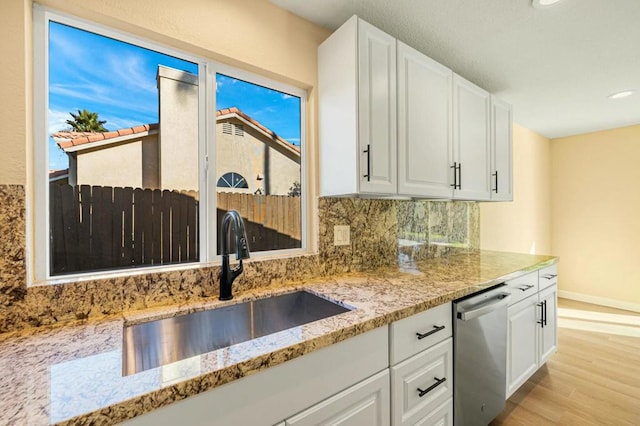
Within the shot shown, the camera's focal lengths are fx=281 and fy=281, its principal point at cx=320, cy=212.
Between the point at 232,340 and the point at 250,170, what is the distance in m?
0.85

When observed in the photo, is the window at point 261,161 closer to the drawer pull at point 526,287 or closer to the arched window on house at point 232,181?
the arched window on house at point 232,181

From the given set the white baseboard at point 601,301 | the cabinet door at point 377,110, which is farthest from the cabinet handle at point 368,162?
the white baseboard at point 601,301

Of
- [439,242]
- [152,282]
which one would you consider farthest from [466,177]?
[152,282]

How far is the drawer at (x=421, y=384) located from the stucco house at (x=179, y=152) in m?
1.07

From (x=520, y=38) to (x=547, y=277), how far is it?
172cm

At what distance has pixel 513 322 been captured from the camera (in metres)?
1.78

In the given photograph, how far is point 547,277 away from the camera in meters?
2.17

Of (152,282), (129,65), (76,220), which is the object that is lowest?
(152,282)

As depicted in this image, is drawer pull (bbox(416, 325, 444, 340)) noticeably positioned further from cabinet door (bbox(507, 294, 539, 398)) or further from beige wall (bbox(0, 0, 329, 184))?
beige wall (bbox(0, 0, 329, 184))

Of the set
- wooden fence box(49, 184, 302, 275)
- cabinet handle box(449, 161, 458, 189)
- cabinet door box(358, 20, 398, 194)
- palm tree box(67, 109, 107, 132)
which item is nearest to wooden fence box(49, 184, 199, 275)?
wooden fence box(49, 184, 302, 275)

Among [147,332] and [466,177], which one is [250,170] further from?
→ [466,177]

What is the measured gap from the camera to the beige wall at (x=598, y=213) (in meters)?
3.55

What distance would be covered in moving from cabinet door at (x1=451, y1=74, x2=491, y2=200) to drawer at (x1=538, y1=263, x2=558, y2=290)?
0.68 metres

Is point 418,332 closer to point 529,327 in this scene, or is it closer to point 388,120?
point 388,120
